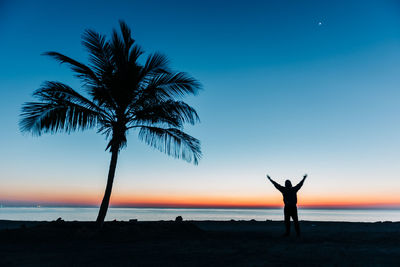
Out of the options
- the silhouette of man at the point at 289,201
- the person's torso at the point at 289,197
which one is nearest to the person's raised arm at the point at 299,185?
the silhouette of man at the point at 289,201

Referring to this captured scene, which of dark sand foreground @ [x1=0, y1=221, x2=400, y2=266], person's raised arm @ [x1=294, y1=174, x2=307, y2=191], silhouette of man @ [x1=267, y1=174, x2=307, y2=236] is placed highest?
Answer: person's raised arm @ [x1=294, y1=174, x2=307, y2=191]

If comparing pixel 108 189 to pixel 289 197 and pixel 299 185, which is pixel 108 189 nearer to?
pixel 289 197

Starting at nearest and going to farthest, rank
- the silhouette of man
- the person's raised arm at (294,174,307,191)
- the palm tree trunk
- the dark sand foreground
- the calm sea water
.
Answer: the dark sand foreground < the silhouette of man < the person's raised arm at (294,174,307,191) < the palm tree trunk < the calm sea water


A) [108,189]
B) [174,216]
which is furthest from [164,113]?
[174,216]

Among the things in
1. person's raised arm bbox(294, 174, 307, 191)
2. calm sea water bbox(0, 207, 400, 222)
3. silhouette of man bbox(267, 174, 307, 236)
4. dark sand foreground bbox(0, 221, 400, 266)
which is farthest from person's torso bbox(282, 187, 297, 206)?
calm sea water bbox(0, 207, 400, 222)

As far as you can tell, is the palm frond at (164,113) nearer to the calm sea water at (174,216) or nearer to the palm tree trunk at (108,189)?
the palm tree trunk at (108,189)

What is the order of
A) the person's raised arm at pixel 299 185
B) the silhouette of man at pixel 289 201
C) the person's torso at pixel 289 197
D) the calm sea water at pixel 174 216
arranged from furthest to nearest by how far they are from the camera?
1. the calm sea water at pixel 174 216
2. the person's raised arm at pixel 299 185
3. the person's torso at pixel 289 197
4. the silhouette of man at pixel 289 201

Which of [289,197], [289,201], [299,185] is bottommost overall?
[289,201]

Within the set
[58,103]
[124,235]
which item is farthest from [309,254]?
[58,103]

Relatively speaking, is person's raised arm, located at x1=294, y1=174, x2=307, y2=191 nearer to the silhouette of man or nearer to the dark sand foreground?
the silhouette of man

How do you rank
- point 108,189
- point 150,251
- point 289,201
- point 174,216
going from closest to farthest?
point 150,251, point 289,201, point 108,189, point 174,216

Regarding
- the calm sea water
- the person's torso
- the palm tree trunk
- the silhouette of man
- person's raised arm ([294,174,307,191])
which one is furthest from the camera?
the calm sea water

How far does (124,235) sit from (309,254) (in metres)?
5.58

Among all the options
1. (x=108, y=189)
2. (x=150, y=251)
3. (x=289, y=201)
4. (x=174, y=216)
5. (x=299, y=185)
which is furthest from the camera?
(x=174, y=216)
